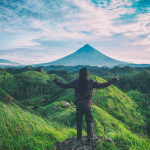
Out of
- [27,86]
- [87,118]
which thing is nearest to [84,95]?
[87,118]

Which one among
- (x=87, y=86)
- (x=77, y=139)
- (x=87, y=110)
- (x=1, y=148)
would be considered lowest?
(x=77, y=139)

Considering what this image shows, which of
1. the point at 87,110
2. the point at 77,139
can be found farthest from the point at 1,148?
the point at 87,110

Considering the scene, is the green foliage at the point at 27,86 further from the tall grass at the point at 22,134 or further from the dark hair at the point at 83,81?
the dark hair at the point at 83,81

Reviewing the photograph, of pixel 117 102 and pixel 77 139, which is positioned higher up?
pixel 77 139

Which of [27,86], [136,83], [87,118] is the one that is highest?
[87,118]

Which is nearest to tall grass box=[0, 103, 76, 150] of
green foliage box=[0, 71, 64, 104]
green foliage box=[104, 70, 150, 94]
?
green foliage box=[104, 70, 150, 94]

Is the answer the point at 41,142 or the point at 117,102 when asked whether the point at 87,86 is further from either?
the point at 117,102

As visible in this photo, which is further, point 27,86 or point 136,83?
point 27,86

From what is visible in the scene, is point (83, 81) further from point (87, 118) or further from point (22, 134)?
point (22, 134)

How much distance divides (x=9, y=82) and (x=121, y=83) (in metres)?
70.0

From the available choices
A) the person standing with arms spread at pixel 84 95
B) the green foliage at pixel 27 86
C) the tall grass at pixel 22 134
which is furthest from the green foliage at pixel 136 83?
the tall grass at pixel 22 134

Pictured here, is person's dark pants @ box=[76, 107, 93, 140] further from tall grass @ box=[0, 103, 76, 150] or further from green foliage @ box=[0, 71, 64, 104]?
green foliage @ box=[0, 71, 64, 104]

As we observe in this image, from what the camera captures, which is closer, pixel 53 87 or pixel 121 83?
pixel 121 83

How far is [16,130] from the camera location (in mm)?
2598
